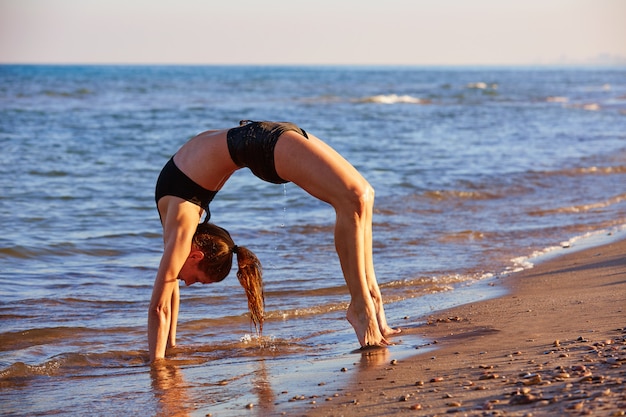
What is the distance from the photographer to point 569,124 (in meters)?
24.2

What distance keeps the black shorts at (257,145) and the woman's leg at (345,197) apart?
5 cm

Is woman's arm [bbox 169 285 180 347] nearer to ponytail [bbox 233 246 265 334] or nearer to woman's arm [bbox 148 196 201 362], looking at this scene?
woman's arm [bbox 148 196 201 362]

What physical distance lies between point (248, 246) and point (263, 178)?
3.79 meters

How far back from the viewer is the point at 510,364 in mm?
3465

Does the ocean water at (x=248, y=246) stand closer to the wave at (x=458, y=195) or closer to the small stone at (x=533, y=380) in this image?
the wave at (x=458, y=195)

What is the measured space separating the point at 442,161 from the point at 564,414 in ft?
41.1

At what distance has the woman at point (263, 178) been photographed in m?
4.10

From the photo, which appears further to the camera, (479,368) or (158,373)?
(158,373)

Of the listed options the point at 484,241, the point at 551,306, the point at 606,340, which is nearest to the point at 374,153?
the point at 484,241

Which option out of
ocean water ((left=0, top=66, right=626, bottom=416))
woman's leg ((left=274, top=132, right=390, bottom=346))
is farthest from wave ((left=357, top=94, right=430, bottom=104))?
woman's leg ((left=274, top=132, right=390, bottom=346))

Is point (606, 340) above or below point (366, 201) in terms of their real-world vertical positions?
below

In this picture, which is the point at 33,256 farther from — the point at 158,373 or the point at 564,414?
the point at 564,414

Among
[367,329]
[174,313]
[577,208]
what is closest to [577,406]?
[367,329]

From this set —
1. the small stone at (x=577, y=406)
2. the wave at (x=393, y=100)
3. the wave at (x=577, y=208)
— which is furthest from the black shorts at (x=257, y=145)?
the wave at (x=393, y=100)
